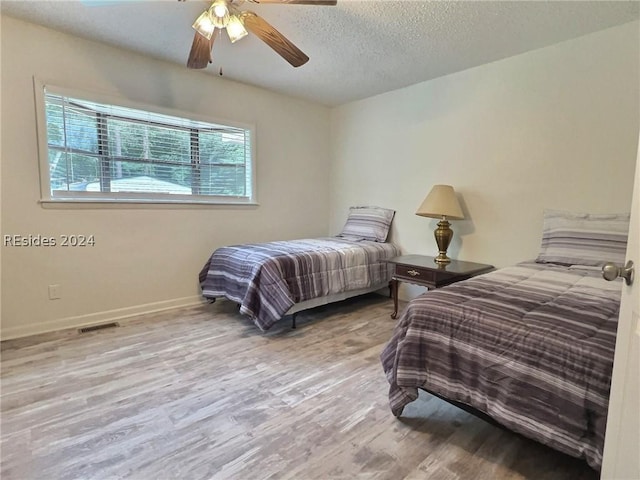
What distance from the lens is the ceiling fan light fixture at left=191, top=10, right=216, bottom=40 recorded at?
1.91m

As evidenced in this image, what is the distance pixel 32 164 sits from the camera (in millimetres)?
2604

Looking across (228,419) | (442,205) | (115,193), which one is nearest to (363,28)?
(442,205)

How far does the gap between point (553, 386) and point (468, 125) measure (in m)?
2.65

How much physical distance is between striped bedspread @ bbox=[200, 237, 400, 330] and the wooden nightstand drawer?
0.33 m

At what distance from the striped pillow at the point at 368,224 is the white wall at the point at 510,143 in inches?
4.7

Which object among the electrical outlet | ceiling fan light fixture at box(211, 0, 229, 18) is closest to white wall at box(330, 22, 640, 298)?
ceiling fan light fixture at box(211, 0, 229, 18)

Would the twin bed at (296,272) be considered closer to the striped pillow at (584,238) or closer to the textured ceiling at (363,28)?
the striped pillow at (584,238)

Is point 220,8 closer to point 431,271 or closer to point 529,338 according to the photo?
point 529,338

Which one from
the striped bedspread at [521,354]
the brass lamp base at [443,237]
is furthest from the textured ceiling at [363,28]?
the striped bedspread at [521,354]

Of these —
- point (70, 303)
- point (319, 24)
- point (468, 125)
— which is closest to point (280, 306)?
point (70, 303)

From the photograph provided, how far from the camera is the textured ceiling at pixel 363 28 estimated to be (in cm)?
221

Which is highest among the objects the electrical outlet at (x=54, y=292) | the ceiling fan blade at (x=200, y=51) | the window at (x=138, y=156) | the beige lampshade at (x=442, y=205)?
the ceiling fan blade at (x=200, y=51)

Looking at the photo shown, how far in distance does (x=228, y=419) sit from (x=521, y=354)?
4.63 ft

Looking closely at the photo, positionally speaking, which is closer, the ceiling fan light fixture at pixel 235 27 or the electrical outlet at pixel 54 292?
the ceiling fan light fixture at pixel 235 27
